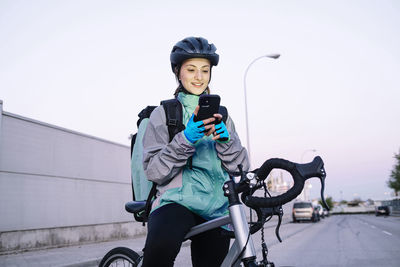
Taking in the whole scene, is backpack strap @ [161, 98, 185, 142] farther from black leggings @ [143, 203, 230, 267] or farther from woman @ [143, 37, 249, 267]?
black leggings @ [143, 203, 230, 267]

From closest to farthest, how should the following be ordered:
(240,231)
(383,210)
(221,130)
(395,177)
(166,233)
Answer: (240,231)
(166,233)
(221,130)
(383,210)
(395,177)

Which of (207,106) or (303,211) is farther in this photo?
Answer: (303,211)

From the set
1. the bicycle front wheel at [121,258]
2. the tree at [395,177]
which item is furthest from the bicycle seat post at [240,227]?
the tree at [395,177]

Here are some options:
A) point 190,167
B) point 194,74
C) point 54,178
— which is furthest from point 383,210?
point 190,167

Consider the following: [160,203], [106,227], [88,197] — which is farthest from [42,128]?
[160,203]

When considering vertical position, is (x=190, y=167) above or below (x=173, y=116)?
below

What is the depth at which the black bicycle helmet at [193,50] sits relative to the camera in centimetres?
243

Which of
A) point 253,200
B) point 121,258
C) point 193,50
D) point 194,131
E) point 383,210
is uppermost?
point 193,50

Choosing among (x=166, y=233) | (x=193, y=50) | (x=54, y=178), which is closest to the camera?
(x=166, y=233)

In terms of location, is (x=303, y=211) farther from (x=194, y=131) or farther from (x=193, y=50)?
(x=194, y=131)

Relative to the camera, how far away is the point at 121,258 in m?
3.09

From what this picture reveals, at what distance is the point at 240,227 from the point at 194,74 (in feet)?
3.67

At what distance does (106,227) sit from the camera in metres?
14.5

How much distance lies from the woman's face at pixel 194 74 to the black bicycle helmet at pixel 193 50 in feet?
0.15
